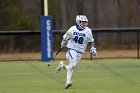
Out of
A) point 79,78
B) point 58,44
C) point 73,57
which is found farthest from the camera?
point 58,44

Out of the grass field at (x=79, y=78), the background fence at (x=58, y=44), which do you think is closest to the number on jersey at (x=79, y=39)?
the grass field at (x=79, y=78)

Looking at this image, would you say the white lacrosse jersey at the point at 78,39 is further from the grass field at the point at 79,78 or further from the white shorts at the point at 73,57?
the grass field at the point at 79,78

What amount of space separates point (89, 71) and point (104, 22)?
18533 millimetres

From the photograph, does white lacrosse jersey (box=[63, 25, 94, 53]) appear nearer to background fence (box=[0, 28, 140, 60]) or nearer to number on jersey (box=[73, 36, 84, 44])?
number on jersey (box=[73, 36, 84, 44])

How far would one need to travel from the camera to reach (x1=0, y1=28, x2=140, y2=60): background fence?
85.7 feet

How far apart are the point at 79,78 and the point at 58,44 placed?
12.2 meters

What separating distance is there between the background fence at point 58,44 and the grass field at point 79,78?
2768mm

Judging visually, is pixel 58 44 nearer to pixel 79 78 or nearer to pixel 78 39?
pixel 79 78

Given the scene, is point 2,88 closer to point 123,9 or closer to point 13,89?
point 13,89

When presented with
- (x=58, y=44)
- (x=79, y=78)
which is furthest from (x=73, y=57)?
(x=58, y=44)

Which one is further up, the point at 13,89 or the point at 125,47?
the point at 13,89

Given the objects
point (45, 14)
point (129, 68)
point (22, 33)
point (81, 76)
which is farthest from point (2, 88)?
point (22, 33)

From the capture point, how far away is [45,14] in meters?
24.1

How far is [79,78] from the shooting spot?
56.9 feet
